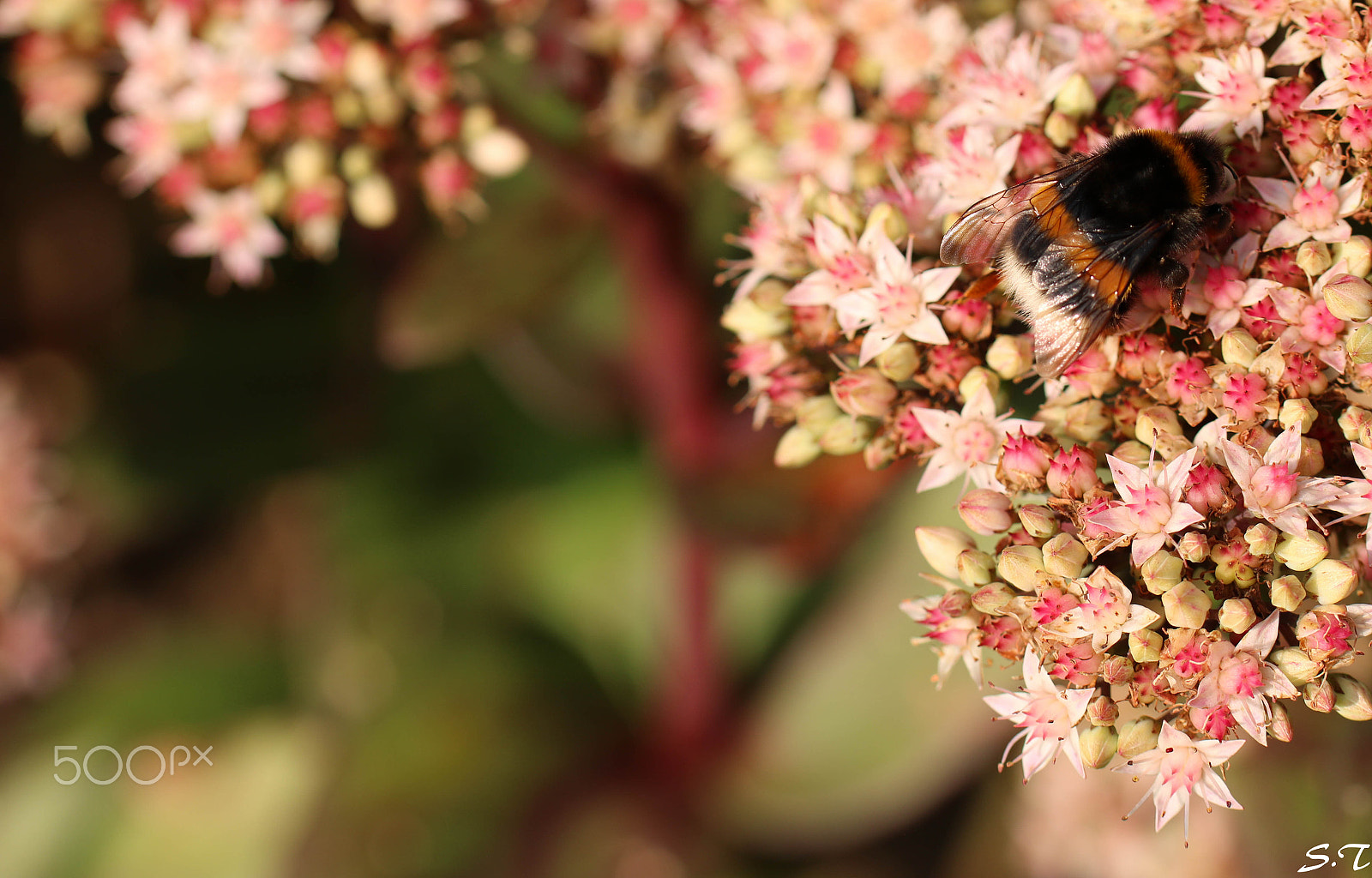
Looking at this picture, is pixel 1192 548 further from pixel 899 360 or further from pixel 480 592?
pixel 480 592

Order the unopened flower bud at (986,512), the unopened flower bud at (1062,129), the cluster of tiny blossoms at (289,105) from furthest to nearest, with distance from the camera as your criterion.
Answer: the cluster of tiny blossoms at (289,105), the unopened flower bud at (1062,129), the unopened flower bud at (986,512)

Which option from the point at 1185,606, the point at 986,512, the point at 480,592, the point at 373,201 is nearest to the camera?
the point at 1185,606

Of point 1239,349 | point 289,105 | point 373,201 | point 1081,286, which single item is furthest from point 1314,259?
point 289,105

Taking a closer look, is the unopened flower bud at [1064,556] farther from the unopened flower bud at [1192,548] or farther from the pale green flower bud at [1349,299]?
the pale green flower bud at [1349,299]

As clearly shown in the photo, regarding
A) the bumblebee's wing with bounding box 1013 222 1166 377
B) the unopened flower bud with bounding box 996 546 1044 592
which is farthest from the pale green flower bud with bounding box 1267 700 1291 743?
the bumblebee's wing with bounding box 1013 222 1166 377

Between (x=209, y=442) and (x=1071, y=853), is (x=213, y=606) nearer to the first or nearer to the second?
(x=209, y=442)

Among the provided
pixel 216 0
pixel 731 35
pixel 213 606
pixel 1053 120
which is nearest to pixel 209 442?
pixel 213 606

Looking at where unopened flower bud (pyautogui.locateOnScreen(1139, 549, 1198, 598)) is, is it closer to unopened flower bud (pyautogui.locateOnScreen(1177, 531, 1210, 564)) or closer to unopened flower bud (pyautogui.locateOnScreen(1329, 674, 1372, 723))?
unopened flower bud (pyautogui.locateOnScreen(1177, 531, 1210, 564))

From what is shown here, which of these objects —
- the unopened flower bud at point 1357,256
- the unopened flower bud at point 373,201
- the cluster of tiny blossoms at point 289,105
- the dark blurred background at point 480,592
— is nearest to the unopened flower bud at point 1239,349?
the unopened flower bud at point 1357,256
